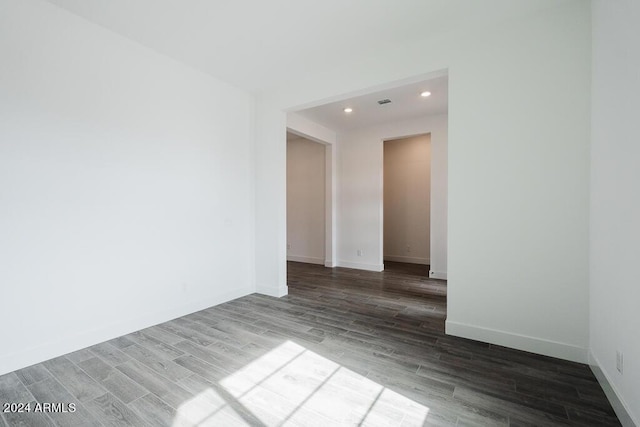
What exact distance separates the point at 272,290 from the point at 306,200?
10.7 ft

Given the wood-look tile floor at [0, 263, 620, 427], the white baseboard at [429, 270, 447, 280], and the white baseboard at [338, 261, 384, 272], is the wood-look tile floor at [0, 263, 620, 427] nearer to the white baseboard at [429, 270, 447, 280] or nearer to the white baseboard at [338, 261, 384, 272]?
the white baseboard at [429, 270, 447, 280]

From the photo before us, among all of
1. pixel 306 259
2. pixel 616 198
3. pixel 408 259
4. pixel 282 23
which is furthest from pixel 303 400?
pixel 408 259

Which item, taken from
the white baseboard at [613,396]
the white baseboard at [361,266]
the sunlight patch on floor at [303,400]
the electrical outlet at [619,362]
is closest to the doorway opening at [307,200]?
the white baseboard at [361,266]

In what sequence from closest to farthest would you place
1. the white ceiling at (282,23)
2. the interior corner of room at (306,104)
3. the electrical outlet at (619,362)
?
the electrical outlet at (619,362) < the interior corner of room at (306,104) < the white ceiling at (282,23)

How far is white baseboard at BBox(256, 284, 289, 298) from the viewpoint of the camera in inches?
165

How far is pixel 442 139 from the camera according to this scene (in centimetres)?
532

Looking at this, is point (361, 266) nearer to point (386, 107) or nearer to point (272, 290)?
point (272, 290)

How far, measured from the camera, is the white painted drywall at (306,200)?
6.91 m

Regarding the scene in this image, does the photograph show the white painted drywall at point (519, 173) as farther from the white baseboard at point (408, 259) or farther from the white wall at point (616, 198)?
the white baseboard at point (408, 259)

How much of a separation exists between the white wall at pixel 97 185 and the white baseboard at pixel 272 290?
601mm

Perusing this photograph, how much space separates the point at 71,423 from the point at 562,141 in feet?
13.2

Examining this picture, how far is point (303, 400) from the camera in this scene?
6.18 feet

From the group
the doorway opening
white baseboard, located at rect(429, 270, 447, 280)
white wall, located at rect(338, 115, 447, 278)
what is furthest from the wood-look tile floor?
the doorway opening

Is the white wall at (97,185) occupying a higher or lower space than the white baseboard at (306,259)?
higher
